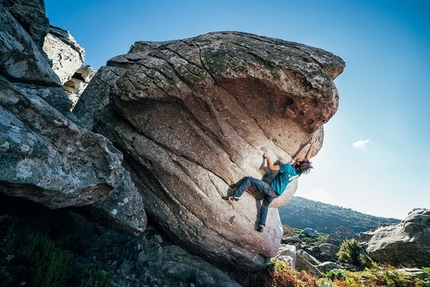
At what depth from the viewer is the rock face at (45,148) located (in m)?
3.72

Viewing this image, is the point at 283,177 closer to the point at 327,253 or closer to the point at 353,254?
the point at 353,254

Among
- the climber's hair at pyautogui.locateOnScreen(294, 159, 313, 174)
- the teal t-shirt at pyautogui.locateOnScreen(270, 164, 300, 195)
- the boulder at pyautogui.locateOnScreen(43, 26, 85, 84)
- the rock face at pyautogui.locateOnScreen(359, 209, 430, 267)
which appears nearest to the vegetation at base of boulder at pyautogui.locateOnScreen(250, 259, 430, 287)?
the teal t-shirt at pyautogui.locateOnScreen(270, 164, 300, 195)

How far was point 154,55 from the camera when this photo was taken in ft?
26.4

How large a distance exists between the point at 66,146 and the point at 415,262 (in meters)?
24.7

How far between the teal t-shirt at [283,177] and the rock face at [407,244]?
16238mm

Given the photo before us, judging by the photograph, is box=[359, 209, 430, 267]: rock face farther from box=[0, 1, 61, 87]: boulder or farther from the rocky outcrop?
the rocky outcrop

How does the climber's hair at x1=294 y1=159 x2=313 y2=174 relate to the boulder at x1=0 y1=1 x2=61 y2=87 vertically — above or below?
above

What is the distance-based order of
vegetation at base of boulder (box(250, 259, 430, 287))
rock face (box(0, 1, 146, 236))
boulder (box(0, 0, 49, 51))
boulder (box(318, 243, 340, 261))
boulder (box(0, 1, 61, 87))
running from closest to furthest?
1. rock face (box(0, 1, 146, 236))
2. boulder (box(0, 1, 61, 87))
3. boulder (box(0, 0, 49, 51))
4. vegetation at base of boulder (box(250, 259, 430, 287))
5. boulder (box(318, 243, 340, 261))

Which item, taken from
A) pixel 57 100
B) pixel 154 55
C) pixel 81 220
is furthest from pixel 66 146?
pixel 154 55

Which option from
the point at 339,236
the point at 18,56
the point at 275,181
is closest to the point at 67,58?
the point at 18,56

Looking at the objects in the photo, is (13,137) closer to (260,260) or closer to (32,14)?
(32,14)

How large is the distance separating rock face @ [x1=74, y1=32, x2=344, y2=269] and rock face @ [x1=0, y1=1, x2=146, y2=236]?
6.01 feet

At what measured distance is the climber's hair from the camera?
8594mm

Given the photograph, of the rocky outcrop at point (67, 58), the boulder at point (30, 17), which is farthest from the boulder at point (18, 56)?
the rocky outcrop at point (67, 58)
